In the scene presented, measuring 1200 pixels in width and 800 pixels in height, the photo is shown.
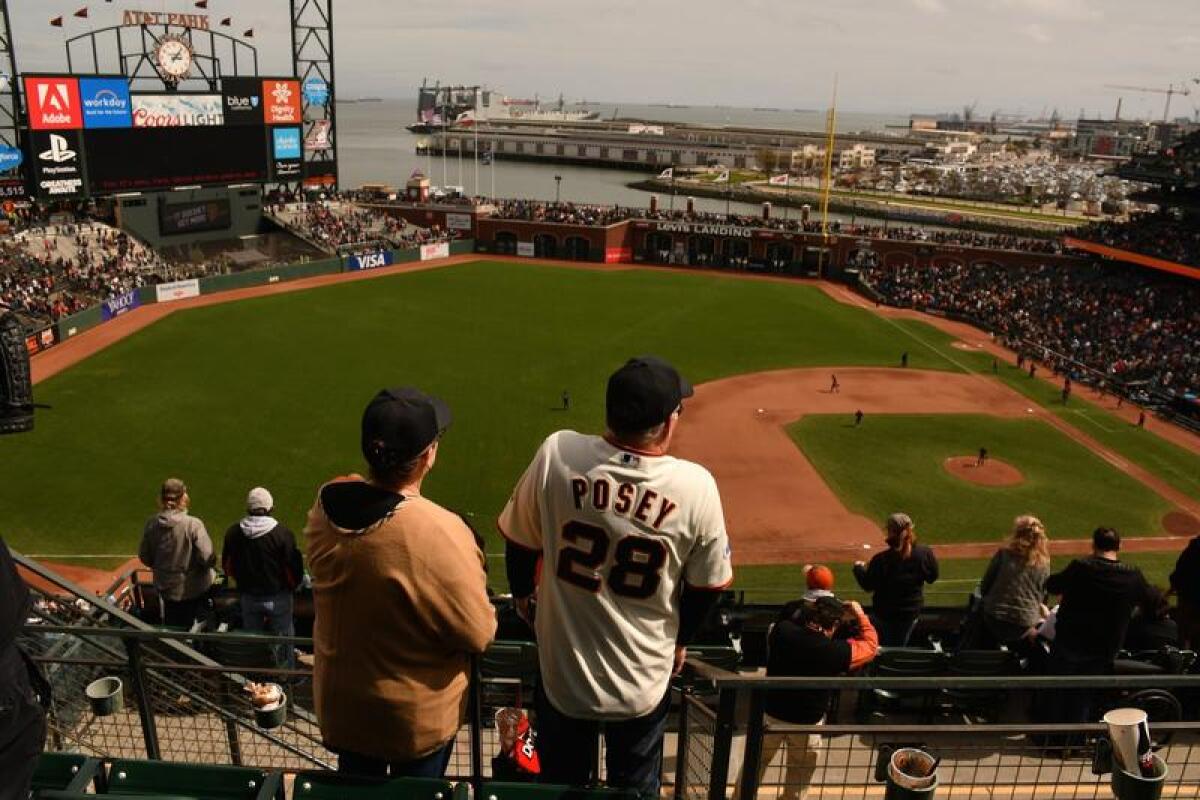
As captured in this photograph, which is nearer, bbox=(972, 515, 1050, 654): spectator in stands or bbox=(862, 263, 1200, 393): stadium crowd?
bbox=(972, 515, 1050, 654): spectator in stands

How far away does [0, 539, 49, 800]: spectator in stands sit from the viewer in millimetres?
2617

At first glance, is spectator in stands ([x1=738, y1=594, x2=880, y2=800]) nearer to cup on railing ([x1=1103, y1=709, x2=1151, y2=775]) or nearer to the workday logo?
cup on railing ([x1=1103, y1=709, x2=1151, y2=775])

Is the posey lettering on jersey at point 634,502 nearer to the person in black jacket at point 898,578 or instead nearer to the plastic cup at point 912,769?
the plastic cup at point 912,769

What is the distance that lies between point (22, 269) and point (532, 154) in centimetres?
11339

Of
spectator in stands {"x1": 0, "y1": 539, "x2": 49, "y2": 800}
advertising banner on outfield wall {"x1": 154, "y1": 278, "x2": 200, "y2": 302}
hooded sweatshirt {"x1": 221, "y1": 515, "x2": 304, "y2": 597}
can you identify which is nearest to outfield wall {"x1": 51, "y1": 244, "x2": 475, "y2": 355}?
advertising banner on outfield wall {"x1": 154, "y1": 278, "x2": 200, "y2": 302}

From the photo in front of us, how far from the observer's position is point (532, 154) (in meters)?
145

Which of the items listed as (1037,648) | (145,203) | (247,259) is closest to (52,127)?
(145,203)

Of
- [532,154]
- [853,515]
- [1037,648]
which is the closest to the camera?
[1037,648]

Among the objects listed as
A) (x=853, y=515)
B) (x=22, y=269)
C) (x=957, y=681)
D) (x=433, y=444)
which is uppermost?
(x=433, y=444)

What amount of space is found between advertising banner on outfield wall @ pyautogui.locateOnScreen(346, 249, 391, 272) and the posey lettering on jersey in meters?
50.2

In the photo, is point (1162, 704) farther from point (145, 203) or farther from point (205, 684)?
point (145, 203)

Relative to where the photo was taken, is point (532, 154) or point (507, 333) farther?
point (532, 154)

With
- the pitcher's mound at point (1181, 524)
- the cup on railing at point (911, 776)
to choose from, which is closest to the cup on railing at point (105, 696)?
the cup on railing at point (911, 776)

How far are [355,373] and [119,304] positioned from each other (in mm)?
14845
